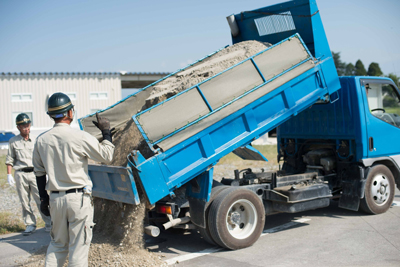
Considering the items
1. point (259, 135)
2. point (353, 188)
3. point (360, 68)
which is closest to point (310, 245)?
point (259, 135)

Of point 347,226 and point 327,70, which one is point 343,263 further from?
point 327,70

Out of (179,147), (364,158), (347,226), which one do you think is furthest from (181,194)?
(364,158)

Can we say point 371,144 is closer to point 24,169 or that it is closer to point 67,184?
point 67,184

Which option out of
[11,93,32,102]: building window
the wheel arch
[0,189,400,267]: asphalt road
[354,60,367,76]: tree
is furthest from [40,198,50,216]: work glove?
[354,60,367,76]: tree

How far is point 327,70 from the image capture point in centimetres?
628

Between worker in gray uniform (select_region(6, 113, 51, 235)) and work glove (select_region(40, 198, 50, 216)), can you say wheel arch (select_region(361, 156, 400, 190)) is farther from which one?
worker in gray uniform (select_region(6, 113, 51, 235))

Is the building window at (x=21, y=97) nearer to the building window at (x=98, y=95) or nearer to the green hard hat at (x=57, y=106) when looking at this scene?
the building window at (x=98, y=95)

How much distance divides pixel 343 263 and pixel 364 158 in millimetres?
2664

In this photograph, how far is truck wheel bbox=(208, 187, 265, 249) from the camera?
5.19 meters

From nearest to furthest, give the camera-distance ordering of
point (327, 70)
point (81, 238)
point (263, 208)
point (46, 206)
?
point (81, 238) < point (46, 206) < point (263, 208) < point (327, 70)

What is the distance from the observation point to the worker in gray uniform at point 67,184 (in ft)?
12.3

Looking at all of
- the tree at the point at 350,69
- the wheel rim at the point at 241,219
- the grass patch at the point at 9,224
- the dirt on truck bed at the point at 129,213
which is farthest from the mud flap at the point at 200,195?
the tree at the point at 350,69

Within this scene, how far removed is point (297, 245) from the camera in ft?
18.3

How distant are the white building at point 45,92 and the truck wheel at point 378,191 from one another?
17.5m
